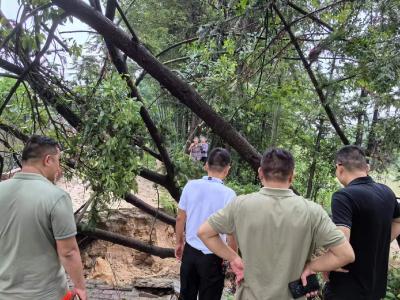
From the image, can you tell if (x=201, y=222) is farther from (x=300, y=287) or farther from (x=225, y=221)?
(x=300, y=287)

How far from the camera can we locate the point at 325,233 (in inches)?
91.7

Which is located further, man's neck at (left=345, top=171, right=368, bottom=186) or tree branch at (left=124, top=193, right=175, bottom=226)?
tree branch at (left=124, top=193, right=175, bottom=226)

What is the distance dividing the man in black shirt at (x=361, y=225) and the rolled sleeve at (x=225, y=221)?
27.5 inches

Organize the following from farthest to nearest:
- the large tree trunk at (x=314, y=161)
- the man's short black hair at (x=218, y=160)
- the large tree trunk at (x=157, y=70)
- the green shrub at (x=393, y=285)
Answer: the large tree trunk at (x=314, y=161) → the green shrub at (x=393, y=285) → the man's short black hair at (x=218, y=160) → the large tree trunk at (x=157, y=70)

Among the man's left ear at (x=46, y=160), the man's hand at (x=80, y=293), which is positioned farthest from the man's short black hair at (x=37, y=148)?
the man's hand at (x=80, y=293)

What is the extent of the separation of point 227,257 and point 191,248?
123cm

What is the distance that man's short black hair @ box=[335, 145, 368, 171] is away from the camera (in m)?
2.91

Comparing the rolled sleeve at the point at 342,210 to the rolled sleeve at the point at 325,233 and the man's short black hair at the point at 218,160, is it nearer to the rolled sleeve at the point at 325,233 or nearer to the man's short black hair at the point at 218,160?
the rolled sleeve at the point at 325,233

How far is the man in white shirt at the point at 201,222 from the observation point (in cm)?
372

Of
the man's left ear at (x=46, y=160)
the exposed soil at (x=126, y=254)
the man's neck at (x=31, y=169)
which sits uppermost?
the man's left ear at (x=46, y=160)

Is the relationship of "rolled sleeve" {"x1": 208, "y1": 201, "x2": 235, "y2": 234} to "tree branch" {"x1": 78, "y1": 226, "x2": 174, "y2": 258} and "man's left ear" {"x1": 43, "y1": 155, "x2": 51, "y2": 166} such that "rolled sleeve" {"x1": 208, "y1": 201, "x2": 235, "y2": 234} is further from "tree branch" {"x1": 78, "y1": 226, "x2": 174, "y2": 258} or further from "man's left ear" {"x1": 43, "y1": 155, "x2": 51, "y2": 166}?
"tree branch" {"x1": 78, "y1": 226, "x2": 174, "y2": 258}

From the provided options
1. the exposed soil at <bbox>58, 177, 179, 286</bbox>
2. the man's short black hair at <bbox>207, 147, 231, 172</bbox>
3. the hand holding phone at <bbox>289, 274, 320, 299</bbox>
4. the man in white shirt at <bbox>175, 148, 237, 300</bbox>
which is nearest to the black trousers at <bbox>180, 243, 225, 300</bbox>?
the man in white shirt at <bbox>175, 148, 237, 300</bbox>

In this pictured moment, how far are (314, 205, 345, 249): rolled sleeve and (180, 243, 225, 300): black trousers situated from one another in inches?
61.1

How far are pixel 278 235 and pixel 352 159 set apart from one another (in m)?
0.96
